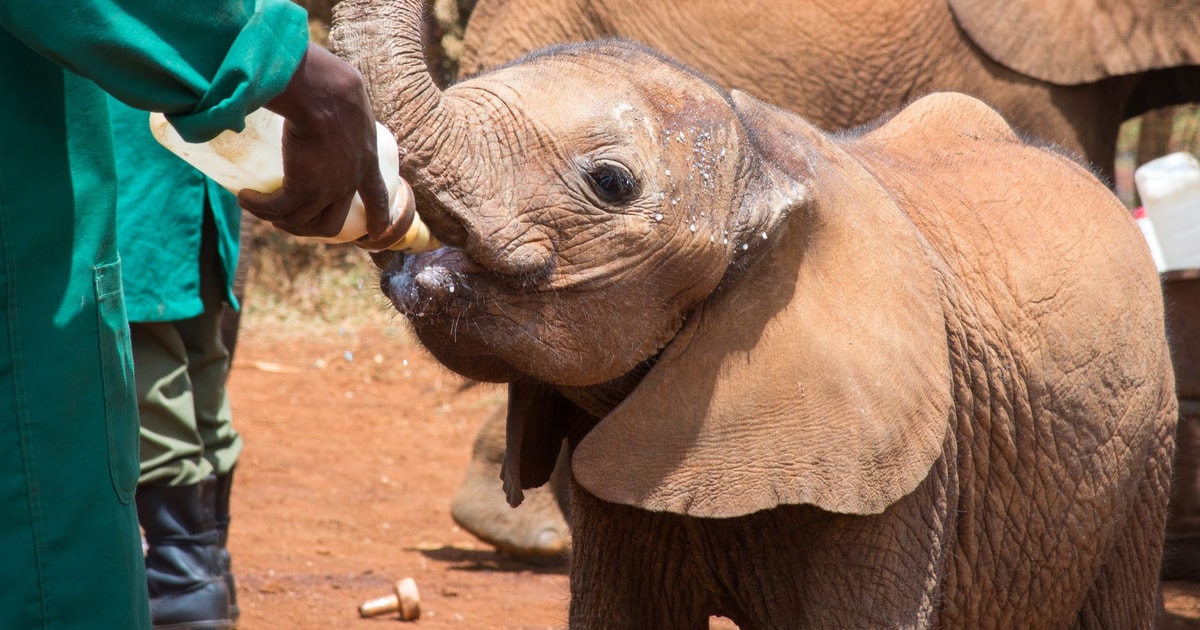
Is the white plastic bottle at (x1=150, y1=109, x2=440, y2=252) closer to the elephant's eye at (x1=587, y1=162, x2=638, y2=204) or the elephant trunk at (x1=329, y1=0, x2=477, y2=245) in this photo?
the elephant trunk at (x1=329, y1=0, x2=477, y2=245)

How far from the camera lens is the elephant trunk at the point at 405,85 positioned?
2.01m

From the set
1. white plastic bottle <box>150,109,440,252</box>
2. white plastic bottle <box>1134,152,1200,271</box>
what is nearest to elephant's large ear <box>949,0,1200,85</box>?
white plastic bottle <box>1134,152,1200,271</box>

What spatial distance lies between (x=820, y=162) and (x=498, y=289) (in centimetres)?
62

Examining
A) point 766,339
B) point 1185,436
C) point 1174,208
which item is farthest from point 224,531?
point 1174,208

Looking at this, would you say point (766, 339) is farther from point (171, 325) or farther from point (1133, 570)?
point (171, 325)

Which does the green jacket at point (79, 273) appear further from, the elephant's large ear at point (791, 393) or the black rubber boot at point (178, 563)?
the black rubber boot at point (178, 563)

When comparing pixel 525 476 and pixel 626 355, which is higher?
pixel 626 355

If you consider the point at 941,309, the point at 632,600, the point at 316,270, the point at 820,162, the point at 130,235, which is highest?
the point at 820,162

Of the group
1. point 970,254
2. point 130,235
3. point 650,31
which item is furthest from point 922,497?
point 650,31

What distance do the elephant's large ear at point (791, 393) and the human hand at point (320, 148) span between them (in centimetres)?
82

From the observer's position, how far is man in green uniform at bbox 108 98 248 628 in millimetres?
3416

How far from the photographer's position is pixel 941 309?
2549 millimetres

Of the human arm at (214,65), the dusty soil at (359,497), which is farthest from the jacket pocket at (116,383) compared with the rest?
the dusty soil at (359,497)

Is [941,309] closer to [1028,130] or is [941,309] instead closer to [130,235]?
[130,235]
